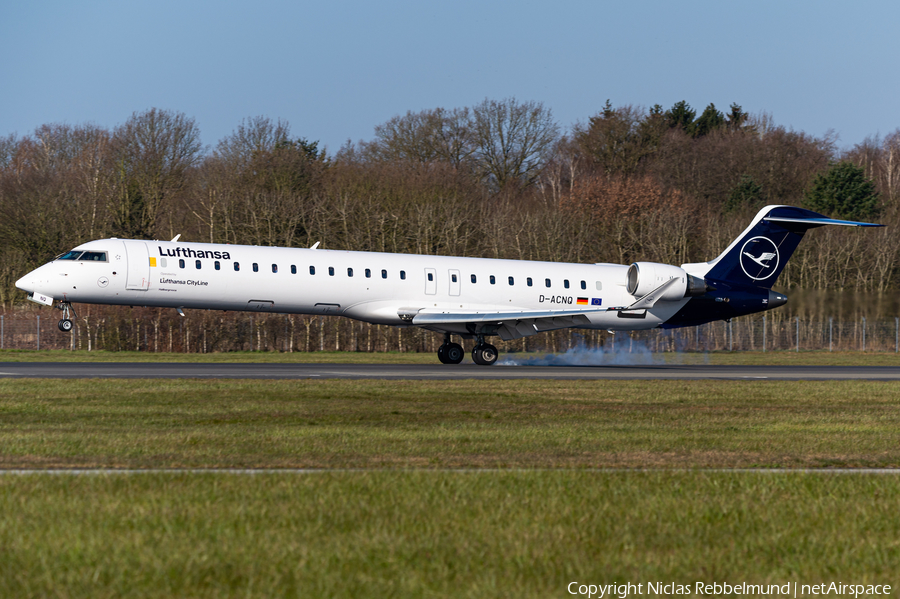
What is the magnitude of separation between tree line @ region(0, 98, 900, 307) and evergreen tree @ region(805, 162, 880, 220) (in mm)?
114

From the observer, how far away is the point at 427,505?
8.01 meters

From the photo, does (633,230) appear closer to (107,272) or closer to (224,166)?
(224,166)

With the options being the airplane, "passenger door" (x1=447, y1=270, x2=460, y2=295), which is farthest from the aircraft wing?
"passenger door" (x1=447, y1=270, x2=460, y2=295)

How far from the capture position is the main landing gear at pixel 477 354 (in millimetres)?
33594

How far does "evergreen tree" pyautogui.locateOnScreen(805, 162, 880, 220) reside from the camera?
2687 inches

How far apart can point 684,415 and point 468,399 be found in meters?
4.60

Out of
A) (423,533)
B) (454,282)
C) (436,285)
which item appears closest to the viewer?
(423,533)

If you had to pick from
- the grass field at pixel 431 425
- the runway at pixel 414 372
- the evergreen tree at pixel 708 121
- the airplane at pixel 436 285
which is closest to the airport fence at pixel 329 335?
the airplane at pixel 436 285

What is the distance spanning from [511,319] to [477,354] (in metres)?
2.18

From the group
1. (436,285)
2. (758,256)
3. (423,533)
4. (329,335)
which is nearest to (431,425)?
(423,533)

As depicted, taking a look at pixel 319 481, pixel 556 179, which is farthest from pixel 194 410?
pixel 556 179

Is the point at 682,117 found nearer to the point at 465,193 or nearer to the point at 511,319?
the point at 465,193

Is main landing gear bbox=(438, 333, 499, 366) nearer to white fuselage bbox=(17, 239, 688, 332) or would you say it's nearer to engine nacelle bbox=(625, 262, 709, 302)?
white fuselage bbox=(17, 239, 688, 332)

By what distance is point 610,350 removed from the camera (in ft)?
153
